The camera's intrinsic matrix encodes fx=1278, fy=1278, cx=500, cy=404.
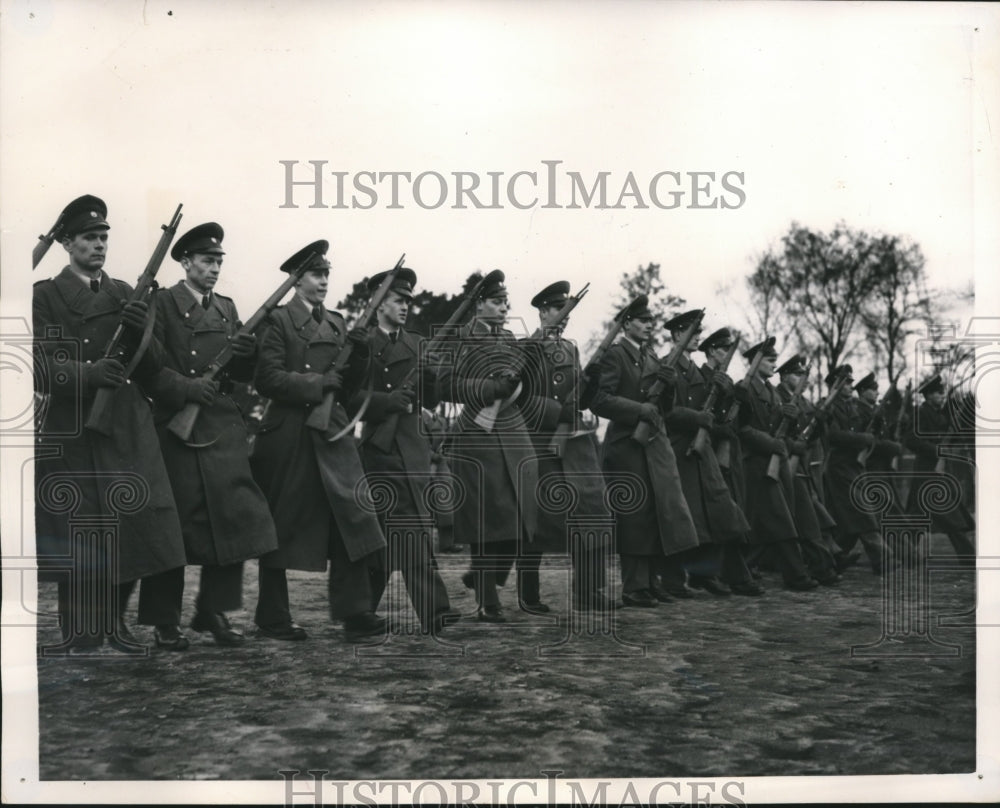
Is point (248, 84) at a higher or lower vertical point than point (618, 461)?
higher

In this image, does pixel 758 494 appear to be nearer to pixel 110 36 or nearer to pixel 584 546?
pixel 584 546

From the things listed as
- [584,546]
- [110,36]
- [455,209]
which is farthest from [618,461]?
[110,36]

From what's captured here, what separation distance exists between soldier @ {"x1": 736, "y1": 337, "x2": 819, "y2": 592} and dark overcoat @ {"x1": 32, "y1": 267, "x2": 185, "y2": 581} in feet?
10.1

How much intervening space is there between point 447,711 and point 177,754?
47.2 inches

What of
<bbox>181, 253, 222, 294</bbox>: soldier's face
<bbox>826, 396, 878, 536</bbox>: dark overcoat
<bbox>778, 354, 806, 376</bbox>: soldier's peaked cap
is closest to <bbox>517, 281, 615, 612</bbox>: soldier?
<bbox>778, 354, 806, 376</bbox>: soldier's peaked cap

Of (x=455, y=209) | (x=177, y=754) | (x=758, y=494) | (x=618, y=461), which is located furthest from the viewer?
(x=758, y=494)

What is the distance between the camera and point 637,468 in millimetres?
6605

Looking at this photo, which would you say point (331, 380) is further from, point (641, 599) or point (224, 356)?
point (641, 599)

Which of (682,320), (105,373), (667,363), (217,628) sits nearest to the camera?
(105,373)

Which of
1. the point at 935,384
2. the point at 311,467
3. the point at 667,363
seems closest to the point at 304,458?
the point at 311,467

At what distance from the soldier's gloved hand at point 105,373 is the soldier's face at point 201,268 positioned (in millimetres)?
530

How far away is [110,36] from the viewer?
5.90 metres

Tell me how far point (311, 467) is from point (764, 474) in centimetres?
254

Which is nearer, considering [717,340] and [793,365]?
[717,340]
